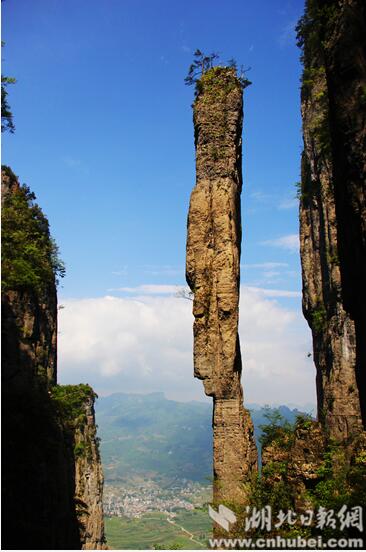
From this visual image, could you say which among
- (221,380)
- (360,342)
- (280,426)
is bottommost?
(280,426)

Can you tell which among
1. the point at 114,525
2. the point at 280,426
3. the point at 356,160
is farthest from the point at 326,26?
the point at 114,525

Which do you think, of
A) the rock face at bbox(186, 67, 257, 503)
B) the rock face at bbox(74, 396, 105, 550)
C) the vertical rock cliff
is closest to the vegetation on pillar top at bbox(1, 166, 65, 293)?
the vertical rock cliff

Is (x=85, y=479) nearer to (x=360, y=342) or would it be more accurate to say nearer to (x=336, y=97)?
(x=360, y=342)

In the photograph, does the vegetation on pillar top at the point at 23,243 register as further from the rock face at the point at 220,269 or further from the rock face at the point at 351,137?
the rock face at the point at 351,137

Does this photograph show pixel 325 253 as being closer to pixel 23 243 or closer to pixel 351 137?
pixel 23 243

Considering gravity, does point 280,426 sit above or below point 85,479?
above

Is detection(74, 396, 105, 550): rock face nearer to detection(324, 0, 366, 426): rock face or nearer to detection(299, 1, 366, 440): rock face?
detection(299, 1, 366, 440): rock face

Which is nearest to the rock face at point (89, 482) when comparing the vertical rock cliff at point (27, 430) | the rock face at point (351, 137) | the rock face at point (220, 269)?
the vertical rock cliff at point (27, 430)
